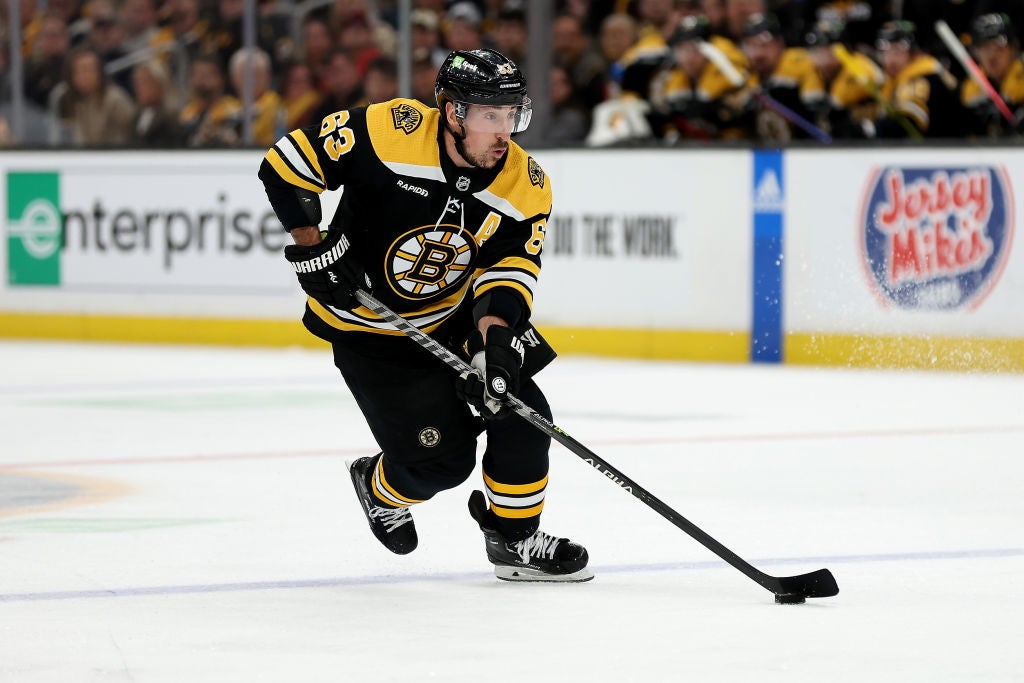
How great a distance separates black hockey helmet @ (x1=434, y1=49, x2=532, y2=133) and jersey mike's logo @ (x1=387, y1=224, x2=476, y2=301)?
0.77 ft

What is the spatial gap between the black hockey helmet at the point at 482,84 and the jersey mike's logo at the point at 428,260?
0.24 metres

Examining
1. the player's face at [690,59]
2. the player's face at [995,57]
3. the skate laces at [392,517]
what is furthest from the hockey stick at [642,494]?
the player's face at [690,59]

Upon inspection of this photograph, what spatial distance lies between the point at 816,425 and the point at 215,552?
2.72m

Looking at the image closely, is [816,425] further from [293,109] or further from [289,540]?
[293,109]

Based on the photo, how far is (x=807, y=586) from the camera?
125 inches

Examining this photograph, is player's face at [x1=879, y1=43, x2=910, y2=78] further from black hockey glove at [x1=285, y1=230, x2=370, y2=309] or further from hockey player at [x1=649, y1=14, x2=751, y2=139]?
black hockey glove at [x1=285, y1=230, x2=370, y2=309]

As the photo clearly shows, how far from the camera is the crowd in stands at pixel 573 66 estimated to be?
8000 millimetres

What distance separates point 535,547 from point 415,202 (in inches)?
27.2

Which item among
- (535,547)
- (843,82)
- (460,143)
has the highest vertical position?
(843,82)

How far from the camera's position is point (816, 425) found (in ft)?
19.4

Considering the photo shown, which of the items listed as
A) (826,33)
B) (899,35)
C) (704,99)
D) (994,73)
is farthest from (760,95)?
(994,73)

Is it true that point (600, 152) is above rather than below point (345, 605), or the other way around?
above

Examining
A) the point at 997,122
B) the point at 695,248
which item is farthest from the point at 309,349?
the point at 997,122

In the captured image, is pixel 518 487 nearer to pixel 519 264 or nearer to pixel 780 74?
pixel 519 264
